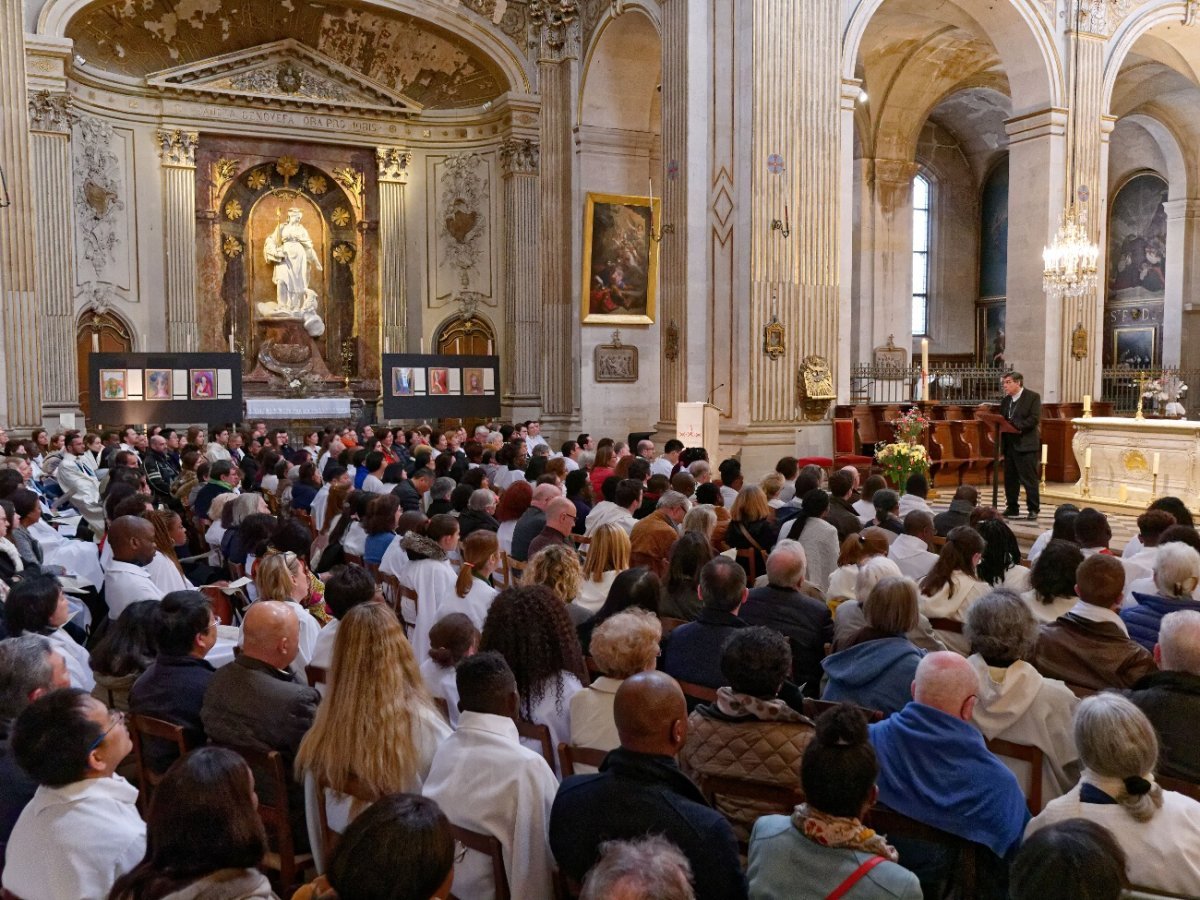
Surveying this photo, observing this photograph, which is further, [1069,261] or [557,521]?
[1069,261]

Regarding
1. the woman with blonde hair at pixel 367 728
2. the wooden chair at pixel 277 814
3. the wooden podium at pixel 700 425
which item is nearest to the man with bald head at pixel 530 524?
the wooden chair at pixel 277 814

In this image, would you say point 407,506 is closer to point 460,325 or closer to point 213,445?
point 213,445

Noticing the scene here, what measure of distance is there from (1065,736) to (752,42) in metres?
11.1

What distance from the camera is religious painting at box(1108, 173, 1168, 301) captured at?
22.8m

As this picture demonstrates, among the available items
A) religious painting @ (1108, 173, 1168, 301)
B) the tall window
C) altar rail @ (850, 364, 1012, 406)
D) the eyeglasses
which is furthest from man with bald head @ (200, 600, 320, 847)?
religious painting @ (1108, 173, 1168, 301)

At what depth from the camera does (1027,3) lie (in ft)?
49.6

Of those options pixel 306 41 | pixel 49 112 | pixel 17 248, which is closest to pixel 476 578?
pixel 17 248

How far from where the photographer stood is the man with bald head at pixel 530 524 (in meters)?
6.44

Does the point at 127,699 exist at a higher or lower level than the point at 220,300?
lower

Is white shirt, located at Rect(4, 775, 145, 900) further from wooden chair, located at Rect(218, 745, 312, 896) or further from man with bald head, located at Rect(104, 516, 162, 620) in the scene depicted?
man with bald head, located at Rect(104, 516, 162, 620)

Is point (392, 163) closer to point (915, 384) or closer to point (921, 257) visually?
point (915, 384)

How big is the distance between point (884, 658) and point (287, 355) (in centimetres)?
1752

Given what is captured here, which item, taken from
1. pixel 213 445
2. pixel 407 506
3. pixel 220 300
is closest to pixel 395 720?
pixel 407 506

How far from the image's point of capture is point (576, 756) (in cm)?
293
